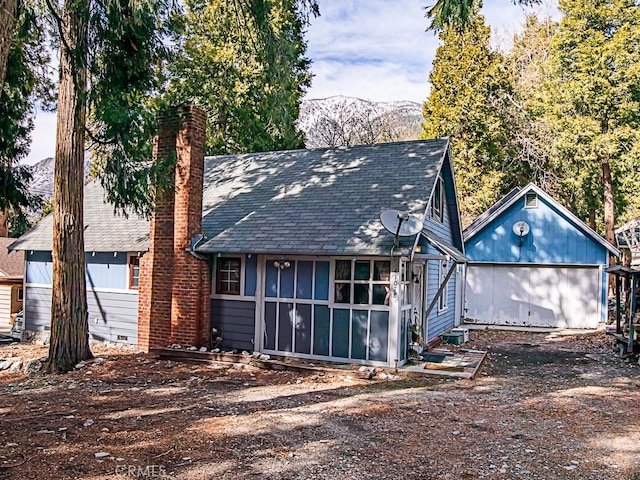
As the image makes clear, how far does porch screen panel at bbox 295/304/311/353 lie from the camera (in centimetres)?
1080

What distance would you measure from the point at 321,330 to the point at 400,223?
274 centimetres

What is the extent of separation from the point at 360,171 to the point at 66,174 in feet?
20.3

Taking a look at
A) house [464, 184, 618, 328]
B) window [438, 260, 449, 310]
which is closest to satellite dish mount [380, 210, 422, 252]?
window [438, 260, 449, 310]

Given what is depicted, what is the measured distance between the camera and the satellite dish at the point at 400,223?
374 inches

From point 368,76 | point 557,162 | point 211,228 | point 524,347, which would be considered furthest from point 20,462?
point 368,76

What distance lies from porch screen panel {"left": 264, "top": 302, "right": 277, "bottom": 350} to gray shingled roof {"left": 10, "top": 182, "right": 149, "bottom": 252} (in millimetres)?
3290

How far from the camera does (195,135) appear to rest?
11633mm

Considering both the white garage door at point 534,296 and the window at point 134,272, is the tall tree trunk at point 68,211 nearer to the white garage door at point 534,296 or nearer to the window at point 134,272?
the window at point 134,272

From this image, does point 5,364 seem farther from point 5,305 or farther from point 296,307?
point 5,305

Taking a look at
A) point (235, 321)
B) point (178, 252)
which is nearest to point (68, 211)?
point (178, 252)

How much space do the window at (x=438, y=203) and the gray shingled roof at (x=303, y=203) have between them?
136 cm

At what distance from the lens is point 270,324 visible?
1114cm

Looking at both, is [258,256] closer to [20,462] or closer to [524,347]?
[20,462]

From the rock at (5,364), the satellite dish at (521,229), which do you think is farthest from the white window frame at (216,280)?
the satellite dish at (521,229)
